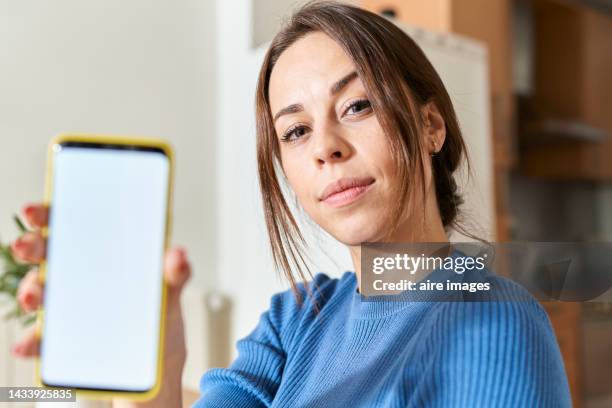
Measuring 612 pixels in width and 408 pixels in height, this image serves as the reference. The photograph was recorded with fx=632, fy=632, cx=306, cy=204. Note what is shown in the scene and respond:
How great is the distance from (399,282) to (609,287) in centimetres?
17

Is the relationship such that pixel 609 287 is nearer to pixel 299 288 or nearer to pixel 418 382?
pixel 418 382

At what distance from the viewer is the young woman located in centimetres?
45

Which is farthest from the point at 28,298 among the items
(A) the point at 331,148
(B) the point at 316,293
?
(B) the point at 316,293

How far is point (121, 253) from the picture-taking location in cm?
40

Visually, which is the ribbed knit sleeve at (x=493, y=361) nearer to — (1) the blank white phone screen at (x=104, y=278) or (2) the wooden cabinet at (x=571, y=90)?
(1) the blank white phone screen at (x=104, y=278)

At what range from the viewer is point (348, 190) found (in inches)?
22.3

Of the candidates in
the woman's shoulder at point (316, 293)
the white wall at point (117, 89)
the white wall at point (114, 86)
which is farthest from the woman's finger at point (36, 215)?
the white wall at point (114, 86)

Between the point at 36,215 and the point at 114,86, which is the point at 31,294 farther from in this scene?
the point at 114,86

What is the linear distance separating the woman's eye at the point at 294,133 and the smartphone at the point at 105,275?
0.22 m

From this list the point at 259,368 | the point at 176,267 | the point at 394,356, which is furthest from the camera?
the point at 259,368

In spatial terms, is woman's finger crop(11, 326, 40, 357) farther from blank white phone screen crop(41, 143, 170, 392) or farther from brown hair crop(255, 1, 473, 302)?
brown hair crop(255, 1, 473, 302)

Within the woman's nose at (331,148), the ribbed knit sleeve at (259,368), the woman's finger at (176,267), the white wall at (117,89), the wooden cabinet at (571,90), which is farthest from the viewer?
the wooden cabinet at (571,90)

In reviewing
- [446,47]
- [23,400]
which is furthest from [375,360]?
[446,47]

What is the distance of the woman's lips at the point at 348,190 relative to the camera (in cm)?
56
